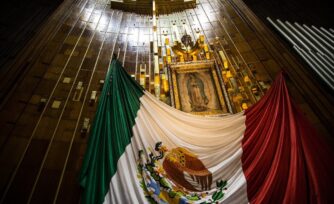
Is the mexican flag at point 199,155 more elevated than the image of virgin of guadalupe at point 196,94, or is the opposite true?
the image of virgin of guadalupe at point 196,94

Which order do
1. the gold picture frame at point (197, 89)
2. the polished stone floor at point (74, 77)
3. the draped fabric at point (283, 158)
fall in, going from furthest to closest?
1. the gold picture frame at point (197, 89)
2. the polished stone floor at point (74, 77)
3. the draped fabric at point (283, 158)

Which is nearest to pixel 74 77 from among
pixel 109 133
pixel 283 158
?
pixel 109 133

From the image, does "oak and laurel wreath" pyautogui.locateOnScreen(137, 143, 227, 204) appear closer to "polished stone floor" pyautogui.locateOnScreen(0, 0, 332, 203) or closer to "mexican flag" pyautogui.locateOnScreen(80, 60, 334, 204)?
"mexican flag" pyautogui.locateOnScreen(80, 60, 334, 204)

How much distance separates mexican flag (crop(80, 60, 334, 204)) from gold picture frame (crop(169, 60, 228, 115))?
2.62ft

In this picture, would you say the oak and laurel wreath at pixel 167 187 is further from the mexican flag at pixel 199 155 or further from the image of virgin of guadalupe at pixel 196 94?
the image of virgin of guadalupe at pixel 196 94

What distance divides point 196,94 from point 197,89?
0.12 meters

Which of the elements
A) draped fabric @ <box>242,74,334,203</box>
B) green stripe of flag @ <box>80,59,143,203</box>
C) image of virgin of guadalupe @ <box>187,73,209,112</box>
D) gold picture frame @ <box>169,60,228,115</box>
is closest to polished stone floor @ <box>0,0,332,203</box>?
gold picture frame @ <box>169,60,228,115</box>

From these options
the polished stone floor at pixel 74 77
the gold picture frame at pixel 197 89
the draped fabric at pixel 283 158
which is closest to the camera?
the draped fabric at pixel 283 158

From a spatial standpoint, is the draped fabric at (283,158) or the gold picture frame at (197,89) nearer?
the draped fabric at (283,158)

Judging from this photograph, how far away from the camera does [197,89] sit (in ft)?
13.2

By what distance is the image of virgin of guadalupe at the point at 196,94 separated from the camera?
3781 mm

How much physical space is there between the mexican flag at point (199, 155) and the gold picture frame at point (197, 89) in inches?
31.5

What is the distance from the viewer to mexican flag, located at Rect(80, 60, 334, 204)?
222 centimetres

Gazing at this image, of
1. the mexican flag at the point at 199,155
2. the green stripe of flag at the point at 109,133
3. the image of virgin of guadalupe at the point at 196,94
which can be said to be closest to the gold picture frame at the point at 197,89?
the image of virgin of guadalupe at the point at 196,94
